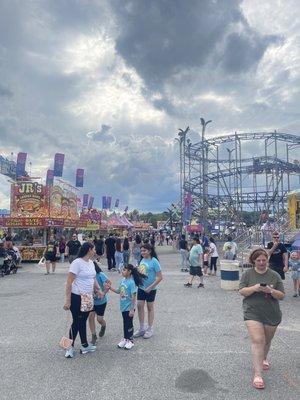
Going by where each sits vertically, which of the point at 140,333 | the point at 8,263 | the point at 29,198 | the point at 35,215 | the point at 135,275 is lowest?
the point at 140,333

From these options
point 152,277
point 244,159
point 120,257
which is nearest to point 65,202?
point 120,257

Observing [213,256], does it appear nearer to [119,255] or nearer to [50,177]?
[119,255]

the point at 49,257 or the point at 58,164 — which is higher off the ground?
the point at 58,164

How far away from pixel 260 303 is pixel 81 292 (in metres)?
2.36

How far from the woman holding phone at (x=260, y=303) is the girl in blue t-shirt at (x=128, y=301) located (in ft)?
6.28

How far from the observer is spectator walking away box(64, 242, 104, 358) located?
518 centimetres

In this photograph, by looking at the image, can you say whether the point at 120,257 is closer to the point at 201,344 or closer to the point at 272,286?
the point at 201,344

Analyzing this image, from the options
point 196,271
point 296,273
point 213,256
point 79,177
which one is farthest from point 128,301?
point 79,177

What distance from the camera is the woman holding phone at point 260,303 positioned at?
4.16m

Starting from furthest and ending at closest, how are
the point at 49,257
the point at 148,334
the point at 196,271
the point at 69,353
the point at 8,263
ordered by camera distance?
the point at 8,263
the point at 49,257
the point at 196,271
the point at 148,334
the point at 69,353

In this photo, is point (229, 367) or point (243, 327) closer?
point (229, 367)

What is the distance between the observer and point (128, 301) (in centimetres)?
568

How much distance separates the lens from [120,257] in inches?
651

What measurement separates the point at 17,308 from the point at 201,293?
188 inches
